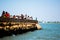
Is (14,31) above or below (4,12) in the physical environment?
below

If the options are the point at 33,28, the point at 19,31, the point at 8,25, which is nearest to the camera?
the point at 8,25

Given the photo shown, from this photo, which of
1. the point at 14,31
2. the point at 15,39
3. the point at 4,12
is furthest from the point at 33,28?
the point at 15,39

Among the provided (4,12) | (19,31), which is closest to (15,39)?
(19,31)

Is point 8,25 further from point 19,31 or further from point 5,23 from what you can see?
point 19,31

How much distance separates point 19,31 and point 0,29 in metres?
12.3

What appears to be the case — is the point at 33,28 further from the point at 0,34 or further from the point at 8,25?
the point at 0,34

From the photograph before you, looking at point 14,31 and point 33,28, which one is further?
point 33,28

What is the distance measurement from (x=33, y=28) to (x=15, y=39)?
31422mm

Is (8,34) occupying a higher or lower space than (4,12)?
lower

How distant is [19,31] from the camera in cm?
4784

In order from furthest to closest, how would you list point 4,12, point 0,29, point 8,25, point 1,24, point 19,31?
point 4,12 → point 19,31 → point 8,25 → point 1,24 → point 0,29

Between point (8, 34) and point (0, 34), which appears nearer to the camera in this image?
point (0, 34)

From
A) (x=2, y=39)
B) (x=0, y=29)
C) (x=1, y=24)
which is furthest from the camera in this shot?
(x=1, y=24)

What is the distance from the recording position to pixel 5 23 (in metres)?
40.6
